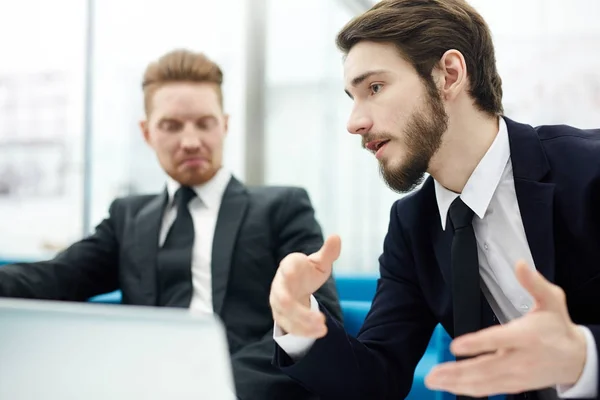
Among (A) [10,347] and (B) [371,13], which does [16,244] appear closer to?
(B) [371,13]

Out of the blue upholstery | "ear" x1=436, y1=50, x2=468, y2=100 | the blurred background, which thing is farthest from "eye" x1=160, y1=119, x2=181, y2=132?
the blurred background

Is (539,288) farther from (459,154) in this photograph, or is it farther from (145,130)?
(145,130)

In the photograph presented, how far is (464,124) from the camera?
132 cm

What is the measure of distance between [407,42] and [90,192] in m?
2.98

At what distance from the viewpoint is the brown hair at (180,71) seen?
1864mm

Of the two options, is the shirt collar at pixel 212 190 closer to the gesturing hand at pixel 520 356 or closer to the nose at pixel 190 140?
the nose at pixel 190 140

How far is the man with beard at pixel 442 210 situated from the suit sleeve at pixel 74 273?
0.92 m

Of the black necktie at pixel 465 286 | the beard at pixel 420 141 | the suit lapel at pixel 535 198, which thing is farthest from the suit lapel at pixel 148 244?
the suit lapel at pixel 535 198

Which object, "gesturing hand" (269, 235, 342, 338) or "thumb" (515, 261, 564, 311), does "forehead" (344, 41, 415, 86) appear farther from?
"thumb" (515, 261, 564, 311)

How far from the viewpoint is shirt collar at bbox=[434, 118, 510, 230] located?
1.21 metres

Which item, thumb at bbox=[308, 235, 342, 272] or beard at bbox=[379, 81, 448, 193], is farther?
beard at bbox=[379, 81, 448, 193]

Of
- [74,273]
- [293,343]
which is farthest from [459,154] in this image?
[74,273]

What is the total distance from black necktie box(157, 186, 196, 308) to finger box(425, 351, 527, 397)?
1121 mm

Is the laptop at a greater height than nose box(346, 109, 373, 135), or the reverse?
nose box(346, 109, 373, 135)
